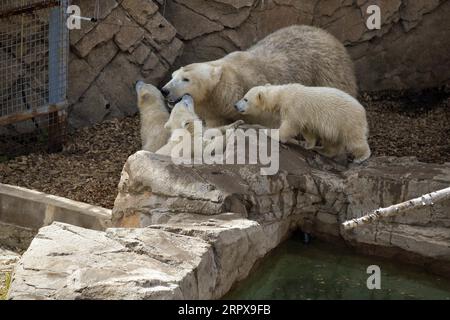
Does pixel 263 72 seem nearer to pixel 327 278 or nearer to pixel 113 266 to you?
pixel 327 278

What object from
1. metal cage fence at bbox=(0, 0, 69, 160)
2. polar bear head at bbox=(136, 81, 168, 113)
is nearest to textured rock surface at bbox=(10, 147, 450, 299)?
polar bear head at bbox=(136, 81, 168, 113)

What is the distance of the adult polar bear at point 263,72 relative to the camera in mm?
7582

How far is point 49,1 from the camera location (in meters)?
7.88

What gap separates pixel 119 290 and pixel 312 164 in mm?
2903

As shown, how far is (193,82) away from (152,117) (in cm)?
51

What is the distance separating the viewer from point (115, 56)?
8859 millimetres

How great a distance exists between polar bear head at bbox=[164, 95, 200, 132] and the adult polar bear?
31 cm

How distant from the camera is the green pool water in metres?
5.70

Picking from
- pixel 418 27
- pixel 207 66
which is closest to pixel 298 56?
pixel 207 66

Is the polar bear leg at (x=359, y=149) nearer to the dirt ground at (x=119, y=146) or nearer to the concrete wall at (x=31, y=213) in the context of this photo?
the dirt ground at (x=119, y=146)

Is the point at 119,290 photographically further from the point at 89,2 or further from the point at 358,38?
the point at 358,38

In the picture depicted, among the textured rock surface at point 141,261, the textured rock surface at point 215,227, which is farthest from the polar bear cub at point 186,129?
the textured rock surface at point 141,261

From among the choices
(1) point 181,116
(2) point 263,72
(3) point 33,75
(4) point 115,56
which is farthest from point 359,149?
(3) point 33,75

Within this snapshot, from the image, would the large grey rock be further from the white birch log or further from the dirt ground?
the dirt ground
